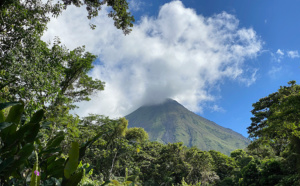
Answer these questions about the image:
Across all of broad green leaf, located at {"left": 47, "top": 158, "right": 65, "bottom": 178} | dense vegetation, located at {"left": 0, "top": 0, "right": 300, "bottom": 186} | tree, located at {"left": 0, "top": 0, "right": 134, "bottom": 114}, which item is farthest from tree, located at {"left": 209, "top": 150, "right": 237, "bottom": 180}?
broad green leaf, located at {"left": 47, "top": 158, "right": 65, "bottom": 178}

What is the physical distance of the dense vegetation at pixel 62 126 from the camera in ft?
2.57

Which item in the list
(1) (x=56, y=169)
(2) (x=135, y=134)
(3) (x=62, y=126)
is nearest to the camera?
(1) (x=56, y=169)

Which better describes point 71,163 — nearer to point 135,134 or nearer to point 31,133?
point 31,133

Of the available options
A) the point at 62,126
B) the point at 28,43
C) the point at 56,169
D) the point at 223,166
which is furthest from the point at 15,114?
the point at 223,166

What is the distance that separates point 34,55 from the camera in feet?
20.9

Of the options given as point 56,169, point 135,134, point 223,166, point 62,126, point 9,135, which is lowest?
point 223,166

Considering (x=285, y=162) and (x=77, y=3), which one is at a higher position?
(x=77, y=3)

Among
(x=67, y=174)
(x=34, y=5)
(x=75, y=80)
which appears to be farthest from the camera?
(x=75, y=80)

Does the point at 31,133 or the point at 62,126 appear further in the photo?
the point at 62,126

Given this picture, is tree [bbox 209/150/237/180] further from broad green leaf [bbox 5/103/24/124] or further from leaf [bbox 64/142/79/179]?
broad green leaf [bbox 5/103/24/124]

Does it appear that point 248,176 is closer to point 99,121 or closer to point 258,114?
point 258,114

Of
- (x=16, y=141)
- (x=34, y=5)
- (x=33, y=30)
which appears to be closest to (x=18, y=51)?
(x=33, y=30)

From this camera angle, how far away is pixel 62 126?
328 inches

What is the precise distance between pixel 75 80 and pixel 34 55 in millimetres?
7748
